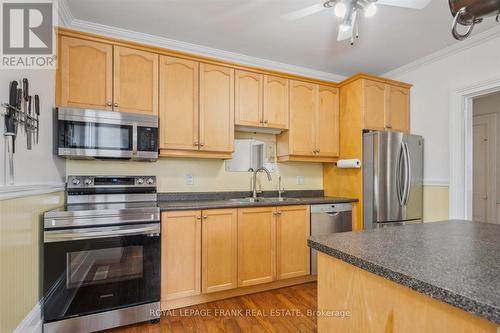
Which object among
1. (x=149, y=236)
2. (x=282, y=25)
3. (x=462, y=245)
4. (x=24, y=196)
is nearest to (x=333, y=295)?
(x=462, y=245)

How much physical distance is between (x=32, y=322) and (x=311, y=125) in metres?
2.97

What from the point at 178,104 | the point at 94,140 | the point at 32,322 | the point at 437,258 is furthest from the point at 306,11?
the point at 32,322

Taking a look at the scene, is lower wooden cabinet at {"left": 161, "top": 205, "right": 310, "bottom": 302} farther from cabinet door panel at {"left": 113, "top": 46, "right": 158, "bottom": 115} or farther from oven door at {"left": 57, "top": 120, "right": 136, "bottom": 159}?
cabinet door panel at {"left": 113, "top": 46, "right": 158, "bottom": 115}

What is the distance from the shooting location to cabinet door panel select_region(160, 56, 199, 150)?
7.88ft

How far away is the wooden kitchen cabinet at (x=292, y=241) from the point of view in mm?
2576

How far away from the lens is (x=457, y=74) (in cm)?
270

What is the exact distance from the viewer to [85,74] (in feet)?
7.09

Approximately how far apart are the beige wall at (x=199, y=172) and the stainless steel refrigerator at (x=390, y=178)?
2.69 ft

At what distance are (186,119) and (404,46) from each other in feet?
7.96

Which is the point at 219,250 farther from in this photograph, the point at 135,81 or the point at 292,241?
the point at 135,81

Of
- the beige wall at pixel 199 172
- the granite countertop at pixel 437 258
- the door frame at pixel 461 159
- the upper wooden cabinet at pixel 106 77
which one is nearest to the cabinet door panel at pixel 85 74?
the upper wooden cabinet at pixel 106 77

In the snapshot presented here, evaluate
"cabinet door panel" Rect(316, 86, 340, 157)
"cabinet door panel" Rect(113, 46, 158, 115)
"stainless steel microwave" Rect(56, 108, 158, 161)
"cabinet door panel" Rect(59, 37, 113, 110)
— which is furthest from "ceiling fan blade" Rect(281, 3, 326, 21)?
"cabinet door panel" Rect(59, 37, 113, 110)

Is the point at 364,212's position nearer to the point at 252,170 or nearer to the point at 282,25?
the point at 252,170

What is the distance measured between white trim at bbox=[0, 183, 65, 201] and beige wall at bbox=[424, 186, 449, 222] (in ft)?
12.1
